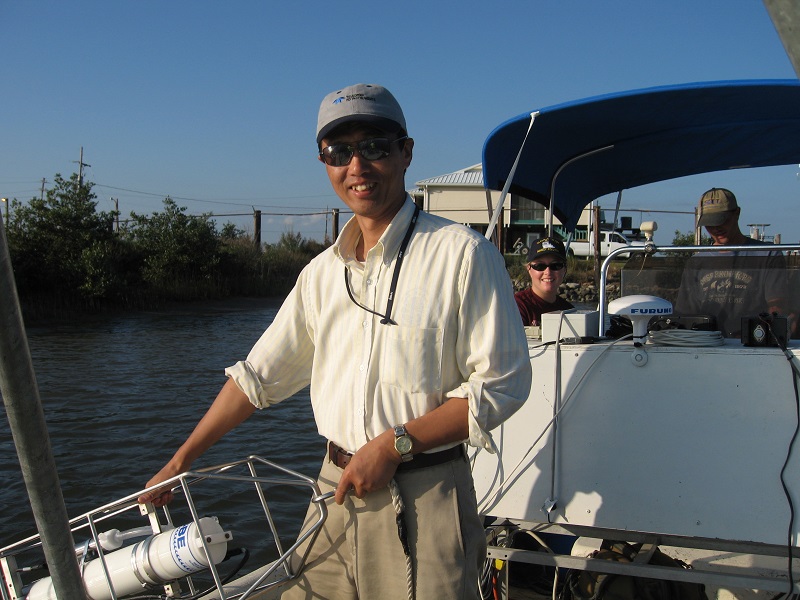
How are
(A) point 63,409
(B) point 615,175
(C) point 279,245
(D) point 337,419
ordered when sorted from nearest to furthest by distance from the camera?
1. (D) point 337,419
2. (B) point 615,175
3. (A) point 63,409
4. (C) point 279,245

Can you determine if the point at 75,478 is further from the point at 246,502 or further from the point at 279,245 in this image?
the point at 279,245

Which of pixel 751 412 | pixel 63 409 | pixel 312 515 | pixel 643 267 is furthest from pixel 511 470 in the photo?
pixel 63 409

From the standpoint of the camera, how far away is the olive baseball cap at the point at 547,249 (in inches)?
220

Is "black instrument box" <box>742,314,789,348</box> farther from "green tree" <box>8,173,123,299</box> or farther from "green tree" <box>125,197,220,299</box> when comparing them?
"green tree" <box>125,197,220,299</box>

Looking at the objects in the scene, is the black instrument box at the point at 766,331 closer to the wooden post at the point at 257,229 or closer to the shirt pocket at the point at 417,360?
the shirt pocket at the point at 417,360

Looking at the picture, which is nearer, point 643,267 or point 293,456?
point 643,267

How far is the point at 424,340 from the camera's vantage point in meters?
2.24

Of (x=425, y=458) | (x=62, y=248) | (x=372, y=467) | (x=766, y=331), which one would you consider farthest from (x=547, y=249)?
(x=62, y=248)

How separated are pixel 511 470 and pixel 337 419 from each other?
1548mm

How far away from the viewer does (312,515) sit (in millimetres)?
2525

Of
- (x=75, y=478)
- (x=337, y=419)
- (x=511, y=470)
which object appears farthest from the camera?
(x=75, y=478)

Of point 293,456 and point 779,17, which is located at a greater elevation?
point 779,17

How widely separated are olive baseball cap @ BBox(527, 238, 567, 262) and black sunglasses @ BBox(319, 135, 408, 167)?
3.38 meters

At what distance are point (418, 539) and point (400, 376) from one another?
48cm
